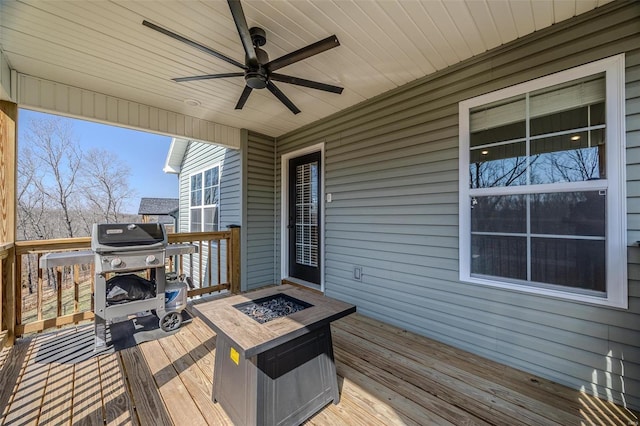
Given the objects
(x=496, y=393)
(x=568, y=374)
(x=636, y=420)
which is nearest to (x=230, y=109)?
(x=496, y=393)

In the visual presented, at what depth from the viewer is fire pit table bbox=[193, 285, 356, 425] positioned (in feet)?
4.41

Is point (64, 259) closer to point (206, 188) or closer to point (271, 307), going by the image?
point (271, 307)

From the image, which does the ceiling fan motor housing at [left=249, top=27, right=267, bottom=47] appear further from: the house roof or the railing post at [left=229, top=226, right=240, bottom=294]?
the house roof

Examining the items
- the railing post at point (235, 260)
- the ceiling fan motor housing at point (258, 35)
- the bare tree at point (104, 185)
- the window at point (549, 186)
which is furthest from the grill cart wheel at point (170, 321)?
the bare tree at point (104, 185)

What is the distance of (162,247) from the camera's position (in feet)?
8.57

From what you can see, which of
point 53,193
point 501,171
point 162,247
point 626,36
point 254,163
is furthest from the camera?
point 53,193

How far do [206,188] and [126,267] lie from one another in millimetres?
3648

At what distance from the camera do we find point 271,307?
185 cm

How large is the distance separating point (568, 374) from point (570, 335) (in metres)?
0.30

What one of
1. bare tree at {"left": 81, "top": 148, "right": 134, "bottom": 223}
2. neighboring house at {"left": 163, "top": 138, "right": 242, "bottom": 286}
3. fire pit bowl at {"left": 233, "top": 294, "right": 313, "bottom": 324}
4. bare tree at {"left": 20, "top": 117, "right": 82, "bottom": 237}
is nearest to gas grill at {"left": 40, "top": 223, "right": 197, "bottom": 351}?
neighboring house at {"left": 163, "top": 138, "right": 242, "bottom": 286}

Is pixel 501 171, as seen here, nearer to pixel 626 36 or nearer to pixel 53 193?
pixel 626 36

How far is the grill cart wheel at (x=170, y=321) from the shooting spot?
2713mm

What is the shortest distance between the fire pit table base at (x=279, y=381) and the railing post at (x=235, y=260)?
248 cm

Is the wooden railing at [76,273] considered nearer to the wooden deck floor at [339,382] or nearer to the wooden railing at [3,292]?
the wooden railing at [3,292]
